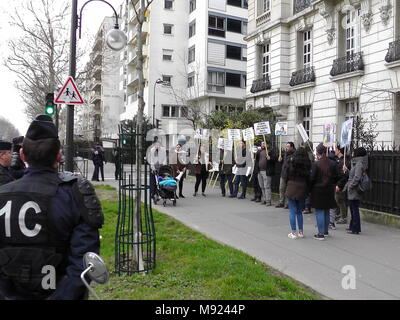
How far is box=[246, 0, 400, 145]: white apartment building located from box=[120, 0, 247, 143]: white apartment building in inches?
576

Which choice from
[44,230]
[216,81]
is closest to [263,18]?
[216,81]

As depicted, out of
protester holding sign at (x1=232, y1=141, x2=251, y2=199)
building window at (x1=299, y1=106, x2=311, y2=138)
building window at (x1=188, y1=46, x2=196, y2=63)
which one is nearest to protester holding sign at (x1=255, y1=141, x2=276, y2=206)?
protester holding sign at (x1=232, y1=141, x2=251, y2=199)

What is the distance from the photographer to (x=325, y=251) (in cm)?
693

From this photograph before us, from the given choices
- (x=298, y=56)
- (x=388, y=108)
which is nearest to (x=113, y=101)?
(x=298, y=56)

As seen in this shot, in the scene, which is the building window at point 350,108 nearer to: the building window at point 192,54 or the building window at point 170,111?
the building window at point 192,54

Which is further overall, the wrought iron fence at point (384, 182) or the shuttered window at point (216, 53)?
the shuttered window at point (216, 53)

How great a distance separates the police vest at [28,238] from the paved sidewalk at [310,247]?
346cm

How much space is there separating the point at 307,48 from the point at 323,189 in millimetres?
15532

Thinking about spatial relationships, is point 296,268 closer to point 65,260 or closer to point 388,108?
point 65,260

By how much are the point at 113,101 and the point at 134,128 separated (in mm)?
65513

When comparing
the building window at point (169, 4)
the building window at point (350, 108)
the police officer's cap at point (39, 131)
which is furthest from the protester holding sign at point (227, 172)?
the building window at point (169, 4)

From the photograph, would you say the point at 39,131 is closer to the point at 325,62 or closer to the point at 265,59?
the point at 325,62

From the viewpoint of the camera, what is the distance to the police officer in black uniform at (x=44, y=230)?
2.55 meters

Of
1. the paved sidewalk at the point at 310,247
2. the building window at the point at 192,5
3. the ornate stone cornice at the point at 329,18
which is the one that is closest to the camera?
the paved sidewalk at the point at 310,247
